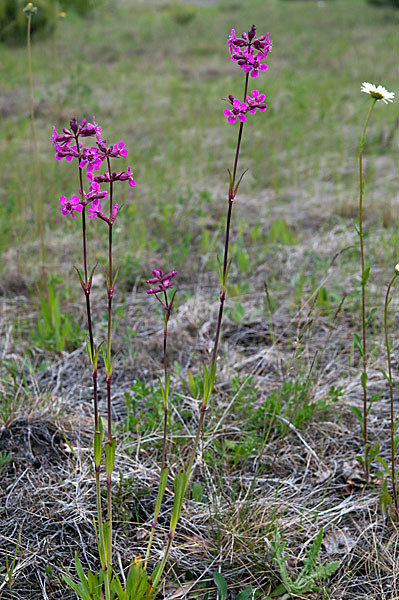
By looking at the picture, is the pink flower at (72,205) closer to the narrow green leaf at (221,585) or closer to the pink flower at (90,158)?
the pink flower at (90,158)

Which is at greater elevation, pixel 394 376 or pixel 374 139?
pixel 374 139

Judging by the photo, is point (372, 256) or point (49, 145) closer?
point (372, 256)

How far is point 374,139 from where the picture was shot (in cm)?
532

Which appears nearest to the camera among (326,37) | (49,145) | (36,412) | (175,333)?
(36,412)

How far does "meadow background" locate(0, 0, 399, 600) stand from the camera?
5.53 ft

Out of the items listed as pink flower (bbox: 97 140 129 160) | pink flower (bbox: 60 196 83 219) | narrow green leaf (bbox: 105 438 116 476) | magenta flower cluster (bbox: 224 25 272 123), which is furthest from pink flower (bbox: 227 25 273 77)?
narrow green leaf (bbox: 105 438 116 476)

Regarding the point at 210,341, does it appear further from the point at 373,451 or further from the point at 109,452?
the point at 109,452

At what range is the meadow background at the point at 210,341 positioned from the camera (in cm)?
168

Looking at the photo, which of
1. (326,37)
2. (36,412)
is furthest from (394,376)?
(326,37)

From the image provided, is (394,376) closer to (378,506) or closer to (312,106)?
(378,506)

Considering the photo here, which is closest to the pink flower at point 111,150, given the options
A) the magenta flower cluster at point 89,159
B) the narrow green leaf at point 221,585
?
the magenta flower cluster at point 89,159

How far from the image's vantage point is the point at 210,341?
270 cm

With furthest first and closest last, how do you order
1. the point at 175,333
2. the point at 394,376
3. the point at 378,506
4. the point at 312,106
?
the point at 312,106 < the point at 175,333 < the point at 394,376 < the point at 378,506

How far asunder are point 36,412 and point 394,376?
1.48 meters
